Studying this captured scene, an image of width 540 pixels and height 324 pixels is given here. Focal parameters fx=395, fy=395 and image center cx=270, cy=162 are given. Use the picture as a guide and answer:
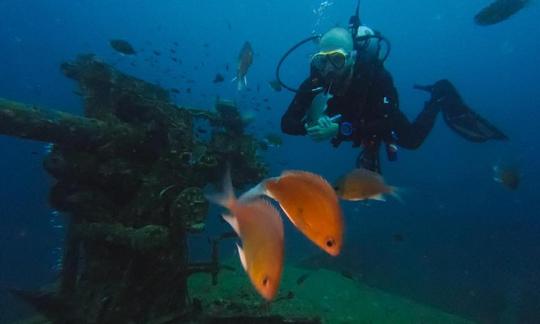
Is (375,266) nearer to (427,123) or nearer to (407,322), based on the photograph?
(407,322)

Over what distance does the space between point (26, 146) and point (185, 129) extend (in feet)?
262

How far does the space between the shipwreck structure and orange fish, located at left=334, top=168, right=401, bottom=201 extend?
2.21 meters

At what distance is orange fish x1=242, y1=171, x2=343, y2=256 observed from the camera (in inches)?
75.5

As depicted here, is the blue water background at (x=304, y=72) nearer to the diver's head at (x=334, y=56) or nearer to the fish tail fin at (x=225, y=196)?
the diver's head at (x=334, y=56)

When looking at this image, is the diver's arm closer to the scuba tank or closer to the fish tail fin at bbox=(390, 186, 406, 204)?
the scuba tank

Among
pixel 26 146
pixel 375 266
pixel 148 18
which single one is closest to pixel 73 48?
pixel 148 18

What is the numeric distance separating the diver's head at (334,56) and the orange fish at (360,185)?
2506 mm

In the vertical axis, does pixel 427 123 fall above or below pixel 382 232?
above

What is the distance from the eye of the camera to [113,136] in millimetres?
5605

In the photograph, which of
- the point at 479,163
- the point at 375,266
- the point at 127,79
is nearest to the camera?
the point at 127,79

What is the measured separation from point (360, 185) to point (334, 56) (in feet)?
8.57

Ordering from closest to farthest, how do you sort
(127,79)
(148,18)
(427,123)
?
(127,79), (427,123), (148,18)

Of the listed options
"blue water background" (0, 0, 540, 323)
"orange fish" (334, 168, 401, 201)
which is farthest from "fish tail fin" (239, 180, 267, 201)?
"blue water background" (0, 0, 540, 323)

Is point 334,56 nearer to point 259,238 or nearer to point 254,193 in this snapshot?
point 254,193
